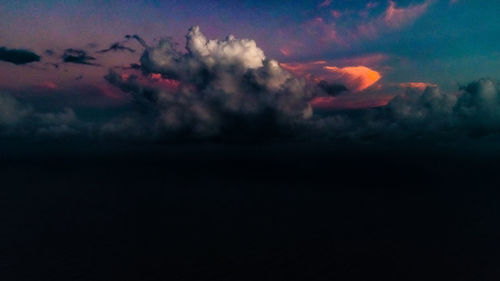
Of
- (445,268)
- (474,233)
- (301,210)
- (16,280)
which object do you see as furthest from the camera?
(301,210)

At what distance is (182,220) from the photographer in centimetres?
8162

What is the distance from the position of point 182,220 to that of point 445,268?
229 feet

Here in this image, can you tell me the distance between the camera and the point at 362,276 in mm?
49406

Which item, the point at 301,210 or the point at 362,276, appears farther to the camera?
the point at 301,210

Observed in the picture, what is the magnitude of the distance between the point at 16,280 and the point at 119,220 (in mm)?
33421

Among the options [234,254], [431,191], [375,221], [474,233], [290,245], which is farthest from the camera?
[431,191]

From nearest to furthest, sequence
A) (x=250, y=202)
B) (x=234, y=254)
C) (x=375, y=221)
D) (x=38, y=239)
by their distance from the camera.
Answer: (x=234, y=254)
(x=38, y=239)
(x=375, y=221)
(x=250, y=202)

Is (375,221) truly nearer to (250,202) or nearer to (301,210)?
(301,210)

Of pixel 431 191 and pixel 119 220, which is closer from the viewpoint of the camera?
pixel 119 220

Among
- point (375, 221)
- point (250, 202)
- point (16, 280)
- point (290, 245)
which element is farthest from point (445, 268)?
point (16, 280)

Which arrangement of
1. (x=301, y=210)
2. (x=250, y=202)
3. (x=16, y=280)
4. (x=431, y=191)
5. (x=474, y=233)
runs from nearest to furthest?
1. (x=16, y=280)
2. (x=474, y=233)
3. (x=301, y=210)
4. (x=250, y=202)
5. (x=431, y=191)

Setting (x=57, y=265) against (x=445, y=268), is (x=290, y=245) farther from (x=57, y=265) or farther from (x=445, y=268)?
(x=57, y=265)

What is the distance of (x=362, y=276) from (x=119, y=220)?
72634 mm

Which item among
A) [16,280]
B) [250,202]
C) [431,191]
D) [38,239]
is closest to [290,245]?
[250,202]
